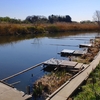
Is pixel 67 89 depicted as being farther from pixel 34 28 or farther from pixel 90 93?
pixel 34 28

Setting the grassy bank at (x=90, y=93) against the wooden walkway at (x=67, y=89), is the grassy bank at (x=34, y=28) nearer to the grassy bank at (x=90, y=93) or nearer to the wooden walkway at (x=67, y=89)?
the wooden walkway at (x=67, y=89)

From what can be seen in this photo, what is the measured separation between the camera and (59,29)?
38.2 metres

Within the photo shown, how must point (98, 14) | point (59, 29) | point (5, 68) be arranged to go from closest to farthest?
point (5, 68), point (59, 29), point (98, 14)

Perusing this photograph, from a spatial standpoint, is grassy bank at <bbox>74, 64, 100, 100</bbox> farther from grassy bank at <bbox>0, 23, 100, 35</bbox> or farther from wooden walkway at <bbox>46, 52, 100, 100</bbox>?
grassy bank at <bbox>0, 23, 100, 35</bbox>

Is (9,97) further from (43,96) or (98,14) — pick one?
(98,14)

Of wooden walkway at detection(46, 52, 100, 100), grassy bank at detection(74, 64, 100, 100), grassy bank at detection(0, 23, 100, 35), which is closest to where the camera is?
grassy bank at detection(74, 64, 100, 100)

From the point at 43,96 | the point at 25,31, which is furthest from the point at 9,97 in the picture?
the point at 25,31

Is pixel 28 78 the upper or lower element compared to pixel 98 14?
lower

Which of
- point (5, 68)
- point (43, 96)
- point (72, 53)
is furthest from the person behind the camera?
point (72, 53)

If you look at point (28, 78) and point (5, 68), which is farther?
point (5, 68)

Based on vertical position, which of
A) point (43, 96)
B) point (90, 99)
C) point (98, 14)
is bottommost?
point (43, 96)

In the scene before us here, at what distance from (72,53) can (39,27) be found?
21.9 metres

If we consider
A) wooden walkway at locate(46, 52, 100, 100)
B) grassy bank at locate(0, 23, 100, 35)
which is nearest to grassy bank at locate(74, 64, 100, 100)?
wooden walkway at locate(46, 52, 100, 100)

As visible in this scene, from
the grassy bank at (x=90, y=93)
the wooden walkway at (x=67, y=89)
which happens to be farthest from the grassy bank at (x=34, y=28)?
the grassy bank at (x=90, y=93)
